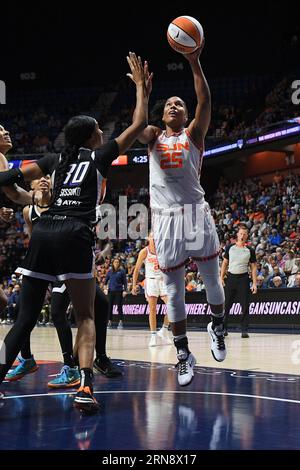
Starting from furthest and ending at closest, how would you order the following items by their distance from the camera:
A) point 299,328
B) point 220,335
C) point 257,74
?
point 257,74 → point 299,328 → point 220,335

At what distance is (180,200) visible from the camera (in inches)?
188

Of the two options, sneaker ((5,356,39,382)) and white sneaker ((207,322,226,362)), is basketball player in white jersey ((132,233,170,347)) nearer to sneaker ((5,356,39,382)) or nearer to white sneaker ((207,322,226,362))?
sneaker ((5,356,39,382))

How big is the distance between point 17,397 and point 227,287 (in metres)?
6.97

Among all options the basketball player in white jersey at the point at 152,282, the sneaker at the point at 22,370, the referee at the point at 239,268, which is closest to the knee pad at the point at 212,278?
the sneaker at the point at 22,370

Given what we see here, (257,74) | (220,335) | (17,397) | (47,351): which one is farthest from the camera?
(257,74)

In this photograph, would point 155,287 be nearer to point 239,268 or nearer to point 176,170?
point 239,268

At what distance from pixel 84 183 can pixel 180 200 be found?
1.12 metres

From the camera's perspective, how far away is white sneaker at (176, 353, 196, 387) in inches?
179

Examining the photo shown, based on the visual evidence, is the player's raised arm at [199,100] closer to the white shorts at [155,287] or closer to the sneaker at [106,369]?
the sneaker at [106,369]

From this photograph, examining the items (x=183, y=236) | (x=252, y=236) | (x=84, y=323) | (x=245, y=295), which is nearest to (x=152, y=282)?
(x=245, y=295)
